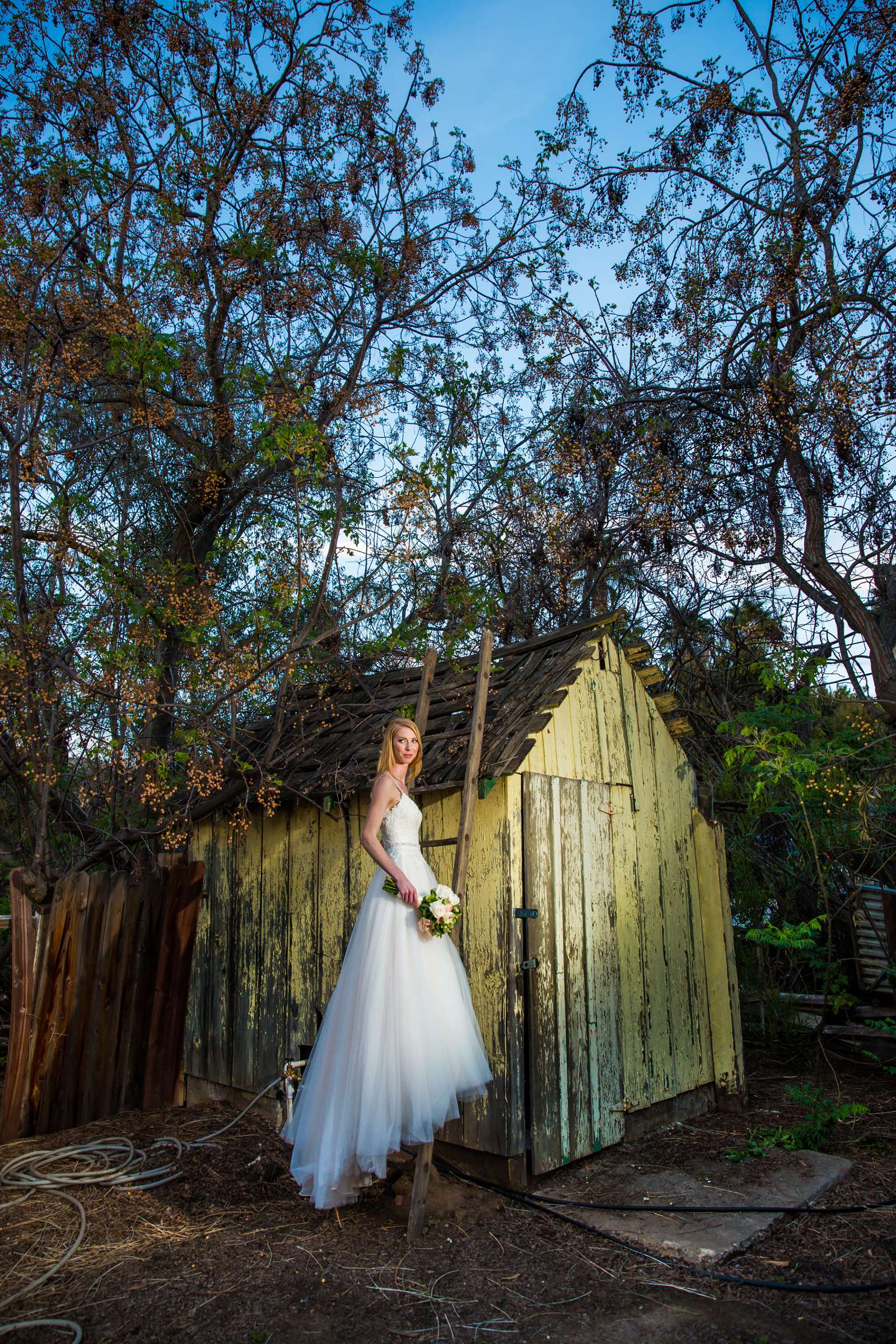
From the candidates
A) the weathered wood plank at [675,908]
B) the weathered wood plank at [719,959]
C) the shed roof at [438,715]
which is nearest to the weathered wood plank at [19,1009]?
the shed roof at [438,715]

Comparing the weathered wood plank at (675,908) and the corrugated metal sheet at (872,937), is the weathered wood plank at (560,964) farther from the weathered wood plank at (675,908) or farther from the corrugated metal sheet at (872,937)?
the corrugated metal sheet at (872,937)

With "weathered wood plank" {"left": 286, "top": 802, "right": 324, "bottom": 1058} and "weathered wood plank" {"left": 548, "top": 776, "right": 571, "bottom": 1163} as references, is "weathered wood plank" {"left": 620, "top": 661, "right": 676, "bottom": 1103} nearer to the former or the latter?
"weathered wood plank" {"left": 548, "top": 776, "right": 571, "bottom": 1163}

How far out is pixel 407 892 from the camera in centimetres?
394

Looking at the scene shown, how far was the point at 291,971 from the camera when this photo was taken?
597 centimetres

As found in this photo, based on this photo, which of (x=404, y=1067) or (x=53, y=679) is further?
(x=53, y=679)

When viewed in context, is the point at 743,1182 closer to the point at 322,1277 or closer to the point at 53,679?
the point at 322,1277

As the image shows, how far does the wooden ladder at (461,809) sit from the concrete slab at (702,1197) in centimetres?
84

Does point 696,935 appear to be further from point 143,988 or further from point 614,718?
point 143,988

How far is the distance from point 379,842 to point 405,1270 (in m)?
1.80

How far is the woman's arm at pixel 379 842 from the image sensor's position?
156 inches

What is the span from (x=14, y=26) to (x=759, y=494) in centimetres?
814

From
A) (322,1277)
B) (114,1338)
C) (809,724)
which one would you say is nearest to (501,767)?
(322,1277)

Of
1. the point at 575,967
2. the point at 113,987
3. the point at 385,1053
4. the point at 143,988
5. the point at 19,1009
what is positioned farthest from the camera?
the point at 143,988

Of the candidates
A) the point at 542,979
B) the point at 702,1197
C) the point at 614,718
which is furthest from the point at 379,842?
the point at 702,1197
